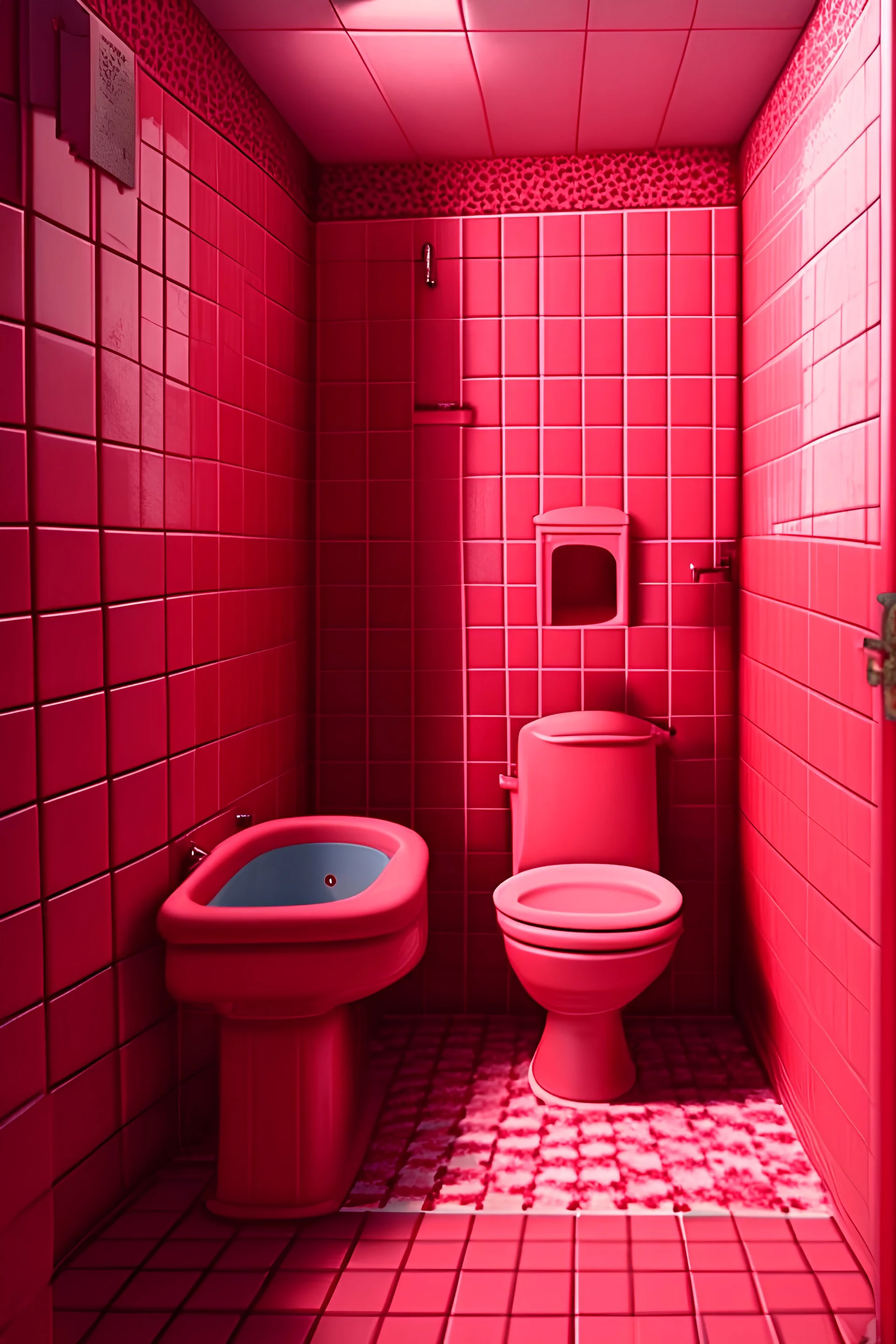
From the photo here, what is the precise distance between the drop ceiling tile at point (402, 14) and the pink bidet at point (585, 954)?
5.94 feet

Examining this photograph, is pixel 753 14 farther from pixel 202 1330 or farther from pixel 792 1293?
pixel 202 1330

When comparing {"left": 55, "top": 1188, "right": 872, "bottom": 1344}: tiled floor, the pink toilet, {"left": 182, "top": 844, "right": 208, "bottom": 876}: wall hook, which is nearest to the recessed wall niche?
the pink toilet

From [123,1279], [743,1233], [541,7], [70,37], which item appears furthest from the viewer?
[541,7]

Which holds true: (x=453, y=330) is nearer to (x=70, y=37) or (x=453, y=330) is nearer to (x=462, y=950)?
(x=70, y=37)

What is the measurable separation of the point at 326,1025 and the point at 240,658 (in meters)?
0.84

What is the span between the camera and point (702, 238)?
260 centimetres

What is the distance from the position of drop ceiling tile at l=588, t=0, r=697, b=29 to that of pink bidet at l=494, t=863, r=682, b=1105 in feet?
5.92

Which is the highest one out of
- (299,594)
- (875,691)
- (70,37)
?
(70,37)

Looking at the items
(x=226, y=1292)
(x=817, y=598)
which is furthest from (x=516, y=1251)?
(x=817, y=598)

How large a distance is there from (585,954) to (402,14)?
1918mm

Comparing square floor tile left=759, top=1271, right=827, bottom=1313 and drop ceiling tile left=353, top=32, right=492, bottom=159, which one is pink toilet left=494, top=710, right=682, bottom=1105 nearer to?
square floor tile left=759, top=1271, right=827, bottom=1313

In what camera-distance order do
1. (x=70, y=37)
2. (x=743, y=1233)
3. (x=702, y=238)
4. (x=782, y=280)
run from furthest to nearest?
1. (x=702, y=238)
2. (x=782, y=280)
3. (x=743, y=1233)
4. (x=70, y=37)

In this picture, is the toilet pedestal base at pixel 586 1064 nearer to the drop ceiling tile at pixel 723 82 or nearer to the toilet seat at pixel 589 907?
the toilet seat at pixel 589 907

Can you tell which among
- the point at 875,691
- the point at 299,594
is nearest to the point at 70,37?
the point at 299,594
